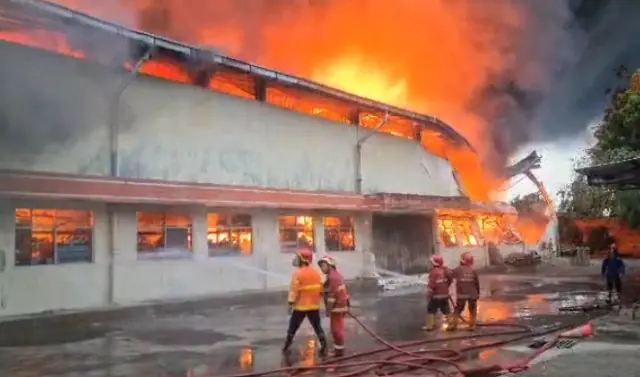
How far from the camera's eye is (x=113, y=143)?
13625 millimetres

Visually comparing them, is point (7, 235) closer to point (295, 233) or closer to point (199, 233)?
point (199, 233)

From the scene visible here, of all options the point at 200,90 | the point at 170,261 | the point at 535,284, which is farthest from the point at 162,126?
the point at 535,284

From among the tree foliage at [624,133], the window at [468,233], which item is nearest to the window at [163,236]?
the tree foliage at [624,133]

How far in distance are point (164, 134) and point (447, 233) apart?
13.2 m

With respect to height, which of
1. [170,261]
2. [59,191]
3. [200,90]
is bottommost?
[170,261]

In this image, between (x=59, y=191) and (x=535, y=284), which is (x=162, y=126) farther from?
(x=535, y=284)

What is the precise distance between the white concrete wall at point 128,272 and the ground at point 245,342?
3.62 ft

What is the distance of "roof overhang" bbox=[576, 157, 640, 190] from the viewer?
10.2 metres

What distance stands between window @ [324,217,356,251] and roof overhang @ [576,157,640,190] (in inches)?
357

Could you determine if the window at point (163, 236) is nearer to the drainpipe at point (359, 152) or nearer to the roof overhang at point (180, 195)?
the roof overhang at point (180, 195)

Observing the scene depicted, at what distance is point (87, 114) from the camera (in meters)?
13.1

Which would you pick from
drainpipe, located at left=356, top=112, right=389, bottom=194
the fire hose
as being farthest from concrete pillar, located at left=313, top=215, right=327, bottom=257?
the fire hose

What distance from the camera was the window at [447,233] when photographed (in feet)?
78.3

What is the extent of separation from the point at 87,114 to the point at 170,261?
12.5ft
